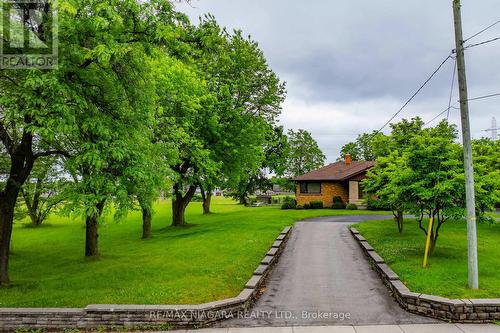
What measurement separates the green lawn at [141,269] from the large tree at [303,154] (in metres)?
46.8

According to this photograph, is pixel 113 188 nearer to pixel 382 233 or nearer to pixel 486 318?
pixel 486 318

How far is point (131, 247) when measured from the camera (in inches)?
798

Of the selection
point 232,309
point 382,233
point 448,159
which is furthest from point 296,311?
point 382,233

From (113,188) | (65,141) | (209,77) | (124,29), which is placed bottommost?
Result: (113,188)

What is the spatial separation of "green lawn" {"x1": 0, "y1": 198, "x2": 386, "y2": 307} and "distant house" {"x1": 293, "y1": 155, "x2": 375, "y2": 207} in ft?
66.1

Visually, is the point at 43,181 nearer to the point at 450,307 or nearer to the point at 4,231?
the point at 4,231

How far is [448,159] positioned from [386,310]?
6.41 metres

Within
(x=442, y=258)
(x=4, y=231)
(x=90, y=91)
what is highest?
(x=90, y=91)

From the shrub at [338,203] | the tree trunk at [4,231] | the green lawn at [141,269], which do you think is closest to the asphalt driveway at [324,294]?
the green lawn at [141,269]

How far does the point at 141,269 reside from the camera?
1356 cm

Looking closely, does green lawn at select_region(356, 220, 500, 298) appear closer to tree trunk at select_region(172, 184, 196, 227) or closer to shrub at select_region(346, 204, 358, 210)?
tree trunk at select_region(172, 184, 196, 227)

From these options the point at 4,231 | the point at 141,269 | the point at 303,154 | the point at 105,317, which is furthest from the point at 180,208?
the point at 303,154

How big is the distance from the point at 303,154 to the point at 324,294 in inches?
2388

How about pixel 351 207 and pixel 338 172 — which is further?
pixel 338 172
